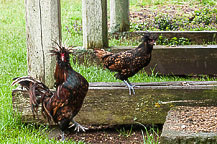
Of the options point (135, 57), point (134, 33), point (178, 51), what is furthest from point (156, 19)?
point (135, 57)

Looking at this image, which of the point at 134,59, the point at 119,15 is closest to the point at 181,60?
the point at 134,59

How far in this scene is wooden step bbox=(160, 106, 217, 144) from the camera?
10.6 ft

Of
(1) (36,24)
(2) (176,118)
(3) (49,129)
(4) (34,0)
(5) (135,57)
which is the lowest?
(3) (49,129)

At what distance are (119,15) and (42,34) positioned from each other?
4.50 metres

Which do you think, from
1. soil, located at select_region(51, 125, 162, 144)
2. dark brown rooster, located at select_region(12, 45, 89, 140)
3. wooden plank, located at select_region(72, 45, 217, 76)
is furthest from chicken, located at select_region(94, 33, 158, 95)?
wooden plank, located at select_region(72, 45, 217, 76)

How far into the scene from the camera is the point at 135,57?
15.8 feet

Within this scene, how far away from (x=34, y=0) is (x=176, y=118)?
2.06 meters

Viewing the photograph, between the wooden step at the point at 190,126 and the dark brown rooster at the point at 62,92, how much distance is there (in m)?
0.92

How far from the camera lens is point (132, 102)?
4.53 meters

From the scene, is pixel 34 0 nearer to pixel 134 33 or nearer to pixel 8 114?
pixel 8 114

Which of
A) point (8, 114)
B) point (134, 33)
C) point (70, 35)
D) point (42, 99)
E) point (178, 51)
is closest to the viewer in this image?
point (42, 99)

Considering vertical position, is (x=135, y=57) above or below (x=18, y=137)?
above

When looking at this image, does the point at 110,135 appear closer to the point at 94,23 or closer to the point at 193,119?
the point at 193,119

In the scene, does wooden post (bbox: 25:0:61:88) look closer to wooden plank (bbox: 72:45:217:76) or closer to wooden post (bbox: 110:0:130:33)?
wooden plank (bbox: 72:45:217:76)
